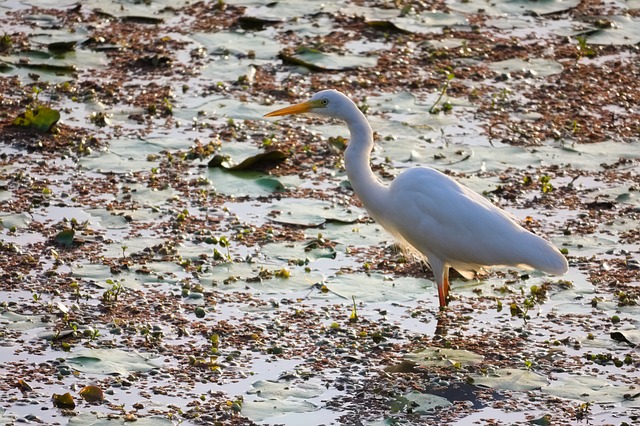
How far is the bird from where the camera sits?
6.88m

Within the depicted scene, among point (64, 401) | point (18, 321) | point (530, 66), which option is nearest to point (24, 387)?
point (64, 401)

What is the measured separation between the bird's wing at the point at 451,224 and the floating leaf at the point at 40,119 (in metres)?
2.80

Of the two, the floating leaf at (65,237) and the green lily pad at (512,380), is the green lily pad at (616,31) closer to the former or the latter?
the green lily pad at (512,380)

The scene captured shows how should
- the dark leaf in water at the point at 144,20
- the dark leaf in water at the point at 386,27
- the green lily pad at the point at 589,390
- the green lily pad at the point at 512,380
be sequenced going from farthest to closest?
the dark leaf in water at the point at 386,27 → the dark leaf in water at the point at 144,20 → the green lily pad at the point at 512,380 → the green lily pad at the point at 589,390

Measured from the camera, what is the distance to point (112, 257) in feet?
23.8

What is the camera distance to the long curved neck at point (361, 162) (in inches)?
284

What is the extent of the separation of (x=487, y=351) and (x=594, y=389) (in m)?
0.71

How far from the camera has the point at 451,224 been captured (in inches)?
276

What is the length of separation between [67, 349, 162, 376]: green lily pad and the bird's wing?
1754 millimetres

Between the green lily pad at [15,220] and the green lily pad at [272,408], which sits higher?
the green lily pad at [272,408]

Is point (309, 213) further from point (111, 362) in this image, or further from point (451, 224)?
point (111, 362)

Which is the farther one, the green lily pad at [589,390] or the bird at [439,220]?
the bird at [439,220]

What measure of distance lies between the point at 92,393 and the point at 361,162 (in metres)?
2.30

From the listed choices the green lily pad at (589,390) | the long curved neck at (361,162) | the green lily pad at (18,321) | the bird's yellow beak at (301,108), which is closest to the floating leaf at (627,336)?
the green lily pad at (589,390)
